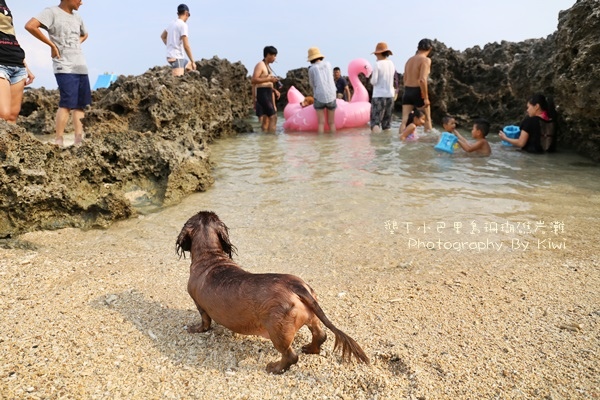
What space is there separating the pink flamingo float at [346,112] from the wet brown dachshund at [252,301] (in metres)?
8.66

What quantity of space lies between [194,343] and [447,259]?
213 centimetres

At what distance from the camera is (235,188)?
222 inches

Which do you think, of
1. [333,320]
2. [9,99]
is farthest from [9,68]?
[333,320]

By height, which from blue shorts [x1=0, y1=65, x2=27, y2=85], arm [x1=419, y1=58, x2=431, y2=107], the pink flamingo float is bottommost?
the pink flamingo float

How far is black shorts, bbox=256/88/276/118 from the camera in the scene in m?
10.5

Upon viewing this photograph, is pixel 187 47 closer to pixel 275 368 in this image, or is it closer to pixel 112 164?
pixel 112 164

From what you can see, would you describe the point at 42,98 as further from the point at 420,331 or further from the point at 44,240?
the point at 420,331

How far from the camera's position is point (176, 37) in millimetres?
9500

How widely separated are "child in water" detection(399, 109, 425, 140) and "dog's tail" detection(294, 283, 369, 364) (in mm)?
7512

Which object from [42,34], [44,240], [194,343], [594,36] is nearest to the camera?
[194,343]

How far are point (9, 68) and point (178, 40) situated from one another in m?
5.28

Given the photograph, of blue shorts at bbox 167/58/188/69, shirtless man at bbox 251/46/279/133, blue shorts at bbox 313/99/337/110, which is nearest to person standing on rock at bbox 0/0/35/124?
blue shorts at bbox 167/58/188/69

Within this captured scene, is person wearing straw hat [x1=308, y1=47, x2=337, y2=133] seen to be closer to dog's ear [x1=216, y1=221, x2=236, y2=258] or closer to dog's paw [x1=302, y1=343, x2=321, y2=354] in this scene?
dog's ear [x1=216, y1=221, x2=236, y2=258]

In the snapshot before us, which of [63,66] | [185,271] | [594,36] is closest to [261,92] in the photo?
[63,66]
